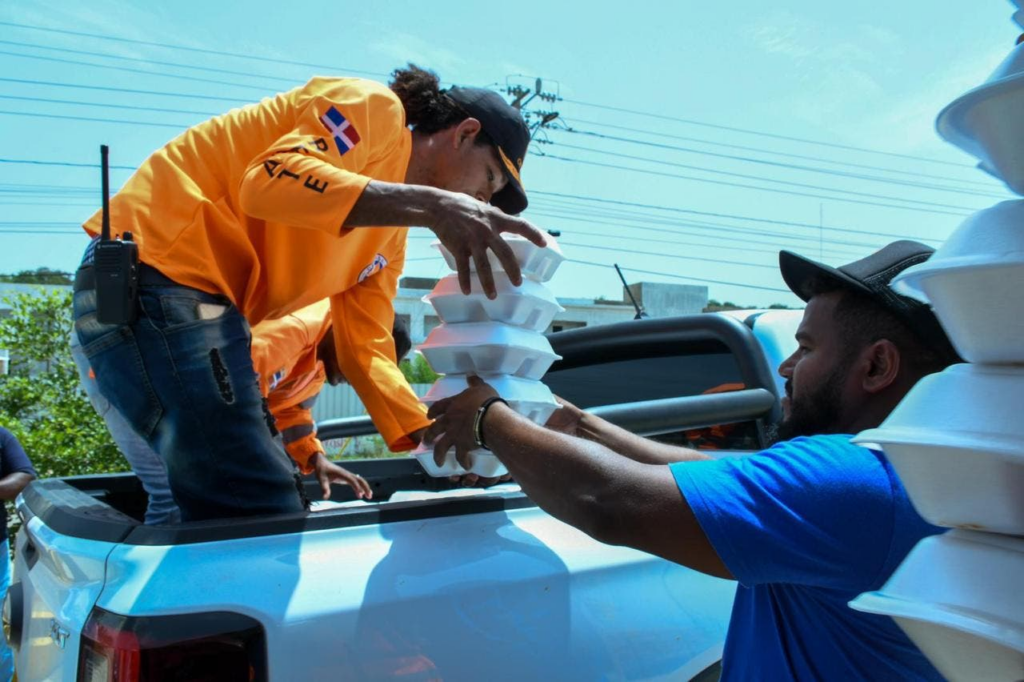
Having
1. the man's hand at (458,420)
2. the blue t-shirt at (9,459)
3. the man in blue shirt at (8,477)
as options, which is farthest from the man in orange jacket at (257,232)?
the blue t-shirt at (9,459)

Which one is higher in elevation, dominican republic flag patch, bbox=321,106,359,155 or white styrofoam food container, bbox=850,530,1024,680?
dominican republic flag patch, bbox=321,106,359,155

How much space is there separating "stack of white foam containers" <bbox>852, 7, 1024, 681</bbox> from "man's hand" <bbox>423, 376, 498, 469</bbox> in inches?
45.7

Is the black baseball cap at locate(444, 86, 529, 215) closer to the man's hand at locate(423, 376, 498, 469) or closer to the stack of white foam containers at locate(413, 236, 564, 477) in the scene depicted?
the stack of white foam containers at locate(413, 236, 564, 477)

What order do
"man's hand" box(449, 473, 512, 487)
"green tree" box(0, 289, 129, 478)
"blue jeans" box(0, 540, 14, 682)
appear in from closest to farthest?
"man's hand" box(449, 473, 512, 487)
"blue jeans" box(0, 540, 14, 682)
"green tree" box(0, 289, 129, 478)

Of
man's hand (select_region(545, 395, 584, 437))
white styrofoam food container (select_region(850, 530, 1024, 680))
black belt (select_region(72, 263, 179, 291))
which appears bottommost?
man's hand (select_region(545, 395, 584, 437))

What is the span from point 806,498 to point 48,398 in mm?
9145

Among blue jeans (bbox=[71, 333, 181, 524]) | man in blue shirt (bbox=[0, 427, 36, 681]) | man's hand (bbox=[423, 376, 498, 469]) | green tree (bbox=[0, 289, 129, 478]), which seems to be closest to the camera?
man's hand (bbox=[423, 376, 498, 469])

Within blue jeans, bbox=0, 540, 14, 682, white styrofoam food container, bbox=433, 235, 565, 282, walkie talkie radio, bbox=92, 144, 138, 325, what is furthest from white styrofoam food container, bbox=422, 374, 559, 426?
blue jeans, bbox=0, 540, 14, 682

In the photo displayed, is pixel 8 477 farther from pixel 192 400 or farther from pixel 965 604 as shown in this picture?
pixel 965 604

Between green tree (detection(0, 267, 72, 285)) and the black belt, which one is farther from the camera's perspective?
green tree (detection(0, 267, 72, 285))

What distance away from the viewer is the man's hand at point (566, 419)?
2.38 m

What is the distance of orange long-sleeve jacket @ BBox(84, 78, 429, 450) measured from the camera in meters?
1.87

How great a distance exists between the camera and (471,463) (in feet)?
6.54

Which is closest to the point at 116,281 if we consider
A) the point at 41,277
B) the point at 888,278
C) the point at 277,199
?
the point at 277,199
